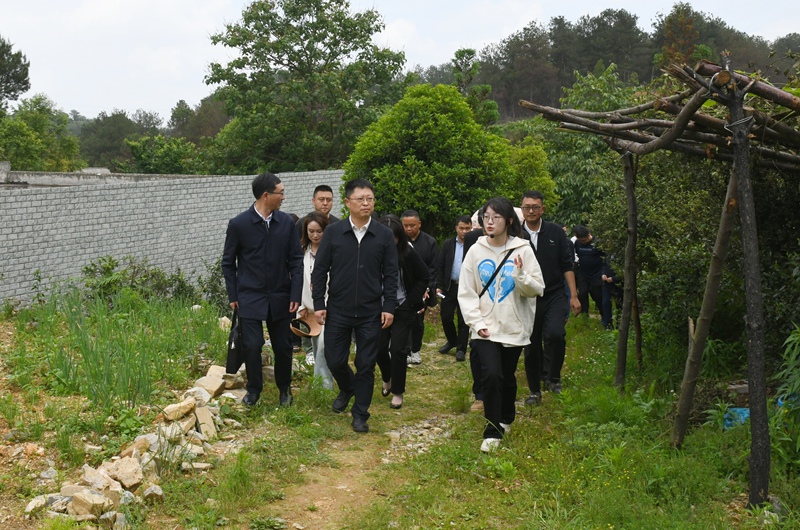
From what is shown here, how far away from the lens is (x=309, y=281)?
8031mm

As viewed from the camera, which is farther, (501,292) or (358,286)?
(358,286)

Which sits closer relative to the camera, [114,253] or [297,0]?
[114,253]

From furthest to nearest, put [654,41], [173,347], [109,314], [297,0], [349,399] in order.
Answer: [654,41]
[297,0]
[109,314]
[173,347]
[349,399]

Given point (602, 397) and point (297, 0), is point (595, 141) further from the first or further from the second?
point (297, 0)

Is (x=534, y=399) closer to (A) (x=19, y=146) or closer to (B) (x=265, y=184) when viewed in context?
(B) (x=265, y=184)

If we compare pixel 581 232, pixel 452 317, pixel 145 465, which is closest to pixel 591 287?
pixel 581 232

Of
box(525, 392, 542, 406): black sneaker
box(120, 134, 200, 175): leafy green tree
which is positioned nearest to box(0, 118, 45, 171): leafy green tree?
box(120, 134, 200, 175): leafy green tree

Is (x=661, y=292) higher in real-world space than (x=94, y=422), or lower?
higher

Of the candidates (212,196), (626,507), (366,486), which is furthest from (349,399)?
(212,196)

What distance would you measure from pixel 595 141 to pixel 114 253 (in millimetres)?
10910

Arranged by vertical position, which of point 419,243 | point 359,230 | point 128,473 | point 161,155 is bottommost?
point 128,473

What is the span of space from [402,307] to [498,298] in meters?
1.61

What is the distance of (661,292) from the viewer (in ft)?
25.7

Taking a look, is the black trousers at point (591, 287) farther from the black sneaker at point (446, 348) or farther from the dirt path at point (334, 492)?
the dirt path at point (334, 492)
